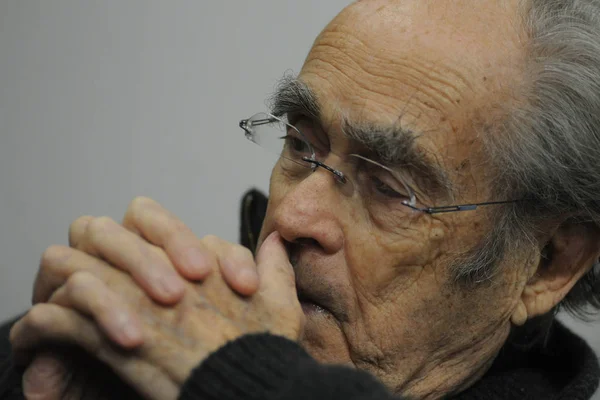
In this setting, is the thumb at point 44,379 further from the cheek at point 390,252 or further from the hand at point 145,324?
the cheek at point 390,252

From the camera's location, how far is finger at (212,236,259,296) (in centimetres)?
136

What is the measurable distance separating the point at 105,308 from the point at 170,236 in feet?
0.64

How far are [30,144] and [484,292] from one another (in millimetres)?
1902

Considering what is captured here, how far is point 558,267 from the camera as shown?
5.98 feet

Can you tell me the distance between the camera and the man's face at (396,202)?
5.27 ft

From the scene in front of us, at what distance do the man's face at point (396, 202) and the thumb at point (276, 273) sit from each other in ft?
0.12

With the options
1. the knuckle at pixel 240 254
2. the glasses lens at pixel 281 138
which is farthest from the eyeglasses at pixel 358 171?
the knuckle at pixel 240 254

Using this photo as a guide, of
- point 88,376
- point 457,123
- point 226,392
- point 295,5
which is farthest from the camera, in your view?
point 295,5

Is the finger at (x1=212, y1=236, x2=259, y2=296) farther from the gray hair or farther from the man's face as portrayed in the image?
the gray hair

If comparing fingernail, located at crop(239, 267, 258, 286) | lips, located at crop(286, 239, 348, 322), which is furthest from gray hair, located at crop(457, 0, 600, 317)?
fingernail, located at crop(239, 267, 258, 286)

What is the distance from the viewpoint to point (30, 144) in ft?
9.23

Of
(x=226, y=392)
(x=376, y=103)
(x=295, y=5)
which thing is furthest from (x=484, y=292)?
(x=295, y=5)

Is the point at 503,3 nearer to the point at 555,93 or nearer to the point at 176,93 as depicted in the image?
the point at 555,93

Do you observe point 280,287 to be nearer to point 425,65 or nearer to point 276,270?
point 276,270
